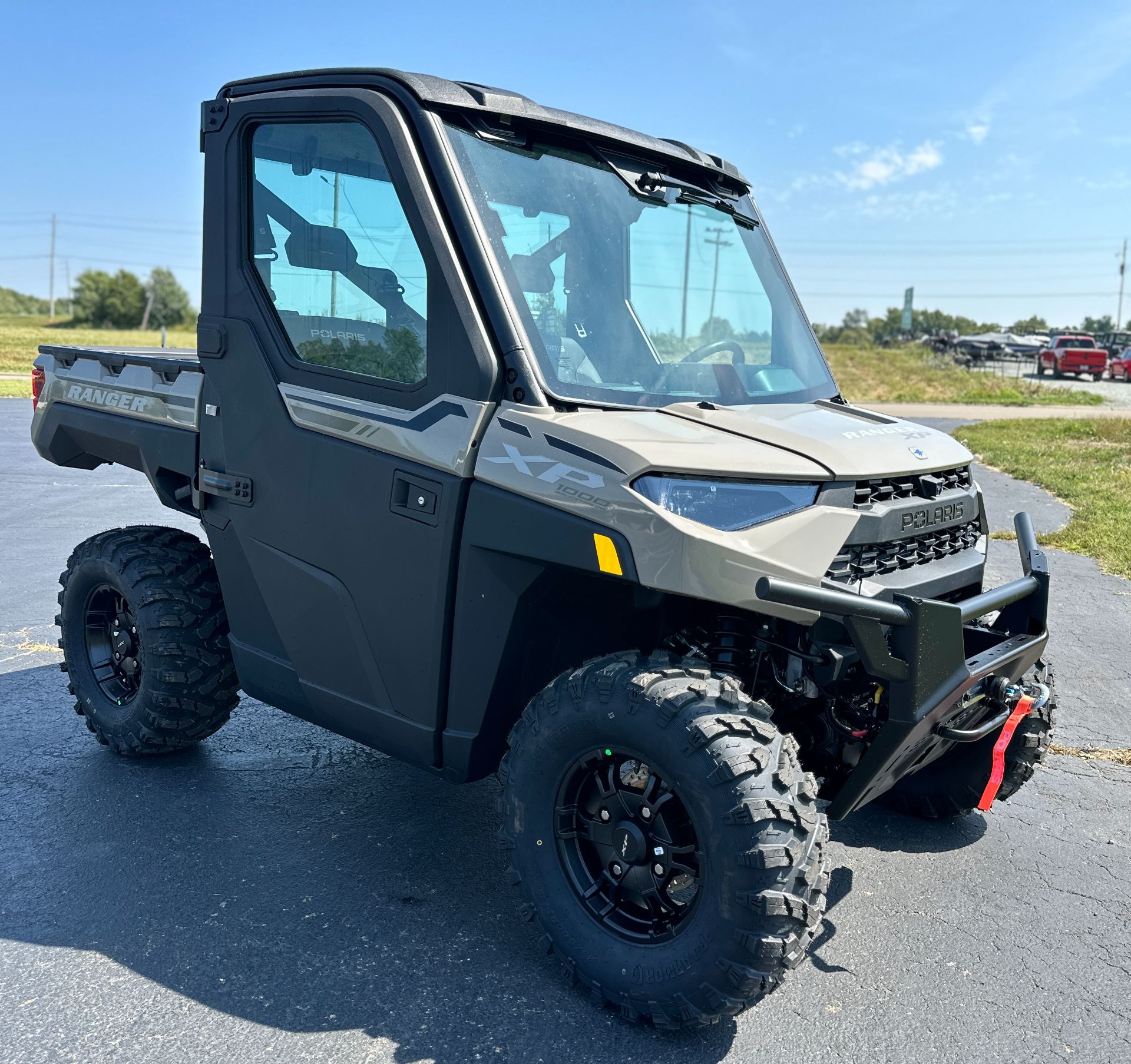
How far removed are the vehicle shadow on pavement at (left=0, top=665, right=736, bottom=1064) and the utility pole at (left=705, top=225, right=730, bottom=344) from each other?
6.41 feet

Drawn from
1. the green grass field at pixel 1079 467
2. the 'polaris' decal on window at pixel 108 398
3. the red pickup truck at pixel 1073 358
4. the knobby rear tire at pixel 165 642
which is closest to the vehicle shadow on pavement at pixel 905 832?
the knobby rear tire at pixel 165 642

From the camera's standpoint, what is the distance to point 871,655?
8.64 feet

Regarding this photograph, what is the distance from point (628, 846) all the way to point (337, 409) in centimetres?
156

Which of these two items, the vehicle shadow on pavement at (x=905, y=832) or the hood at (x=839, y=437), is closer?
the hood at (x=839, y=437)

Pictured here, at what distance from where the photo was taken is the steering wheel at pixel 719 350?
344cm

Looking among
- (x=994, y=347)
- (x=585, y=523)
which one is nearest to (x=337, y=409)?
(x=585, y=523)

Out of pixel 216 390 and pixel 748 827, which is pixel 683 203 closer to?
pixel 216 390

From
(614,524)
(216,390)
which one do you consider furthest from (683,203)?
(216,390)

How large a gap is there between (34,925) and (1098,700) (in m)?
4.97

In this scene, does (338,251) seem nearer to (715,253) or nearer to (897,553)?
(715,253)

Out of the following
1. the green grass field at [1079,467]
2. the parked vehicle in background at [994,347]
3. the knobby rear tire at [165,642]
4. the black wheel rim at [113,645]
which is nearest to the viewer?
the knobby rear tire at [165,642]

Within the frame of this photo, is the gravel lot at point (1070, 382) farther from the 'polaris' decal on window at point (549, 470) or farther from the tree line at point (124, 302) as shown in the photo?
the tree line at point (124, 302)

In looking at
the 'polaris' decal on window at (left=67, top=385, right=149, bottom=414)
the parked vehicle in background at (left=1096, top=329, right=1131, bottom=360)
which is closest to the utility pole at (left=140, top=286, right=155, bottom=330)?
the parked vehicle in background at (left=1096, top=329, right=1131, bottom=360)

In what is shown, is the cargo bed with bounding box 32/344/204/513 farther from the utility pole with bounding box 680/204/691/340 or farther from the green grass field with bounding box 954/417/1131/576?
the green grass field with bounding box 954/417/1131/576
